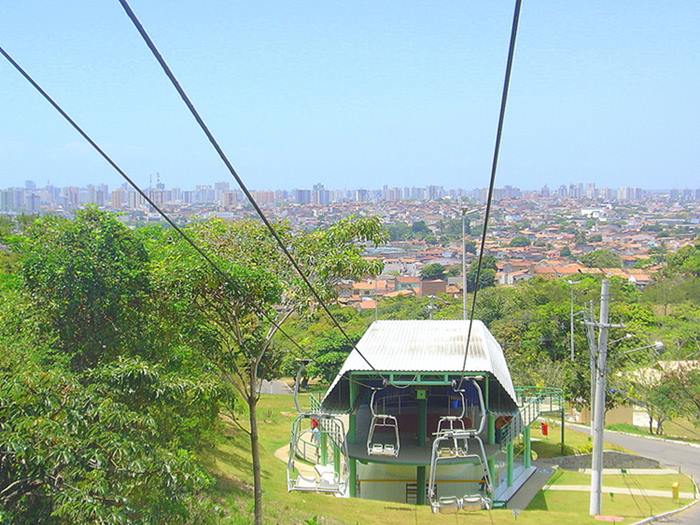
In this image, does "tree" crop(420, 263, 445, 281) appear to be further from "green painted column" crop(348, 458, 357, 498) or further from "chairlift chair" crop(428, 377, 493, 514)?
"chairlift chair" crop(428, 377, 493, 514)

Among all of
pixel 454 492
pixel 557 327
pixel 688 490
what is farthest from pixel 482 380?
pixel 557 327

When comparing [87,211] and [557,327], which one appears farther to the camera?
[557,327]

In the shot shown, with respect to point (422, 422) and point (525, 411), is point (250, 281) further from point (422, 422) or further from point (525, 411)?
point (525, 411)

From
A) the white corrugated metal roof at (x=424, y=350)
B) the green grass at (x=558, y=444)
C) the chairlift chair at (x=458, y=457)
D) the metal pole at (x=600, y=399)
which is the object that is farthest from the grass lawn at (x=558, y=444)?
the metal pole at (x=600, y=399)

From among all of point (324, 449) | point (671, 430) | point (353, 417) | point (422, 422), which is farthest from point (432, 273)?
point (422, 422)

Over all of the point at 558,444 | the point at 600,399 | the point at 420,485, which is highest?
the point at 600,399

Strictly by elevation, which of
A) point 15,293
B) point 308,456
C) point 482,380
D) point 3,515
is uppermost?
point 15,293

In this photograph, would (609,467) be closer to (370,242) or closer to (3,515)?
(370,242)
